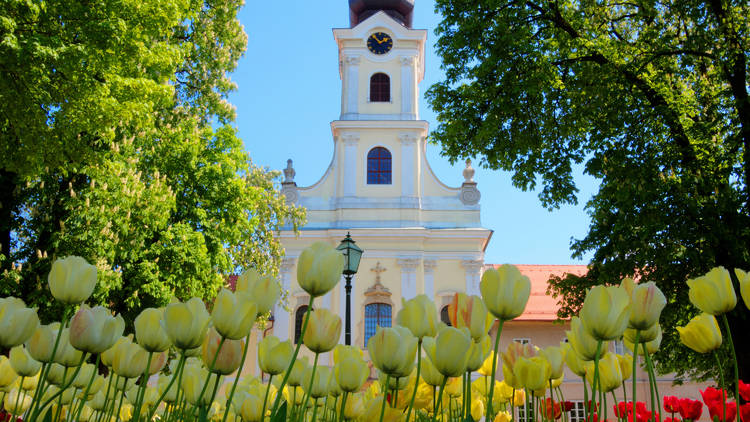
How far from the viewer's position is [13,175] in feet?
39.9

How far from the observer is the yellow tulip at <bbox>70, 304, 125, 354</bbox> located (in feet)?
4.81

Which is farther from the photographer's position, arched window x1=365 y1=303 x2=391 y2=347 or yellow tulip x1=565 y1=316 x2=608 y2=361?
arched window x1=365 y1=303 x2=391 y2=347

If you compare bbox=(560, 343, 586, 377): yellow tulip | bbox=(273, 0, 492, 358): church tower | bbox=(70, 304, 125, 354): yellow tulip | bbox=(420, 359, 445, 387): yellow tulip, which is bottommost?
bbox=(420, 359, 445, 387): yellow tulip

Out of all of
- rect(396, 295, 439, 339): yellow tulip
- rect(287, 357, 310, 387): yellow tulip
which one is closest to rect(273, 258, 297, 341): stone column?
rect(287, 357, 310, 387): yellow tulip

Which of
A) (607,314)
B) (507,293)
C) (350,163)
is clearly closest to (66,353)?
(507,293)

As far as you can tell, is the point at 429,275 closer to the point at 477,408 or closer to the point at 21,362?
the point at 477,408

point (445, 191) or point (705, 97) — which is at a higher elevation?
Answer: point (445, 191)

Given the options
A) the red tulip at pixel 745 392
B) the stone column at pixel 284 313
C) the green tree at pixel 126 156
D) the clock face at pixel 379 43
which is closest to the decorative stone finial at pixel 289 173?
the stone column at pixel 284 313

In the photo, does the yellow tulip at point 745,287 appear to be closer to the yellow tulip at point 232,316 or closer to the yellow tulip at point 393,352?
the yellow tulip at point 393,352

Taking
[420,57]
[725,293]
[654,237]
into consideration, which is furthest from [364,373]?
[420,57]

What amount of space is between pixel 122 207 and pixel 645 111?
1002cm

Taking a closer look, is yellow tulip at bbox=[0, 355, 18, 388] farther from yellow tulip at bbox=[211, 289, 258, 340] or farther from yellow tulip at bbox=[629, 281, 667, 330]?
yellow tulip at bbox=[629, 281, 667, 330]

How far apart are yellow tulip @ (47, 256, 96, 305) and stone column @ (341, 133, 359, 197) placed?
84.7 ft

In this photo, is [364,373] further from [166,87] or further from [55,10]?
[166,87]
